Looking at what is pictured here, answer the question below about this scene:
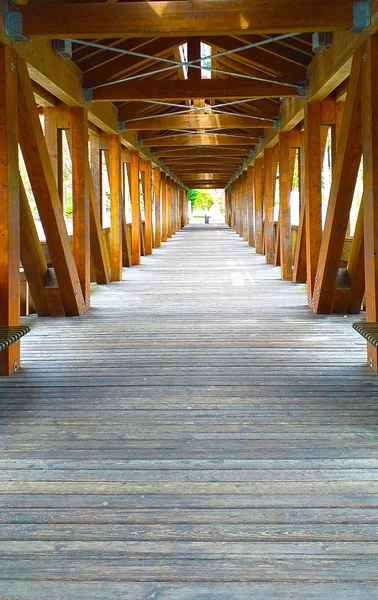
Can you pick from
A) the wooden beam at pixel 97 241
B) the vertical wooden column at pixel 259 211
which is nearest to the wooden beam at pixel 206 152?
the vertical wooden column at pixel 259 211

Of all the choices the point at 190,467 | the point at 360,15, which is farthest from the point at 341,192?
the point at 190,467

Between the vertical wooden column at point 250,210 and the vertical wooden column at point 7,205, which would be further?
the vertical wooden column at point 250,210

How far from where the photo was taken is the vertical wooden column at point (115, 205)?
10.8 metres

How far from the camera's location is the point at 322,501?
2.72 m

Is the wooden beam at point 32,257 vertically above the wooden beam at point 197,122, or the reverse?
the wooden beam at point 197,122

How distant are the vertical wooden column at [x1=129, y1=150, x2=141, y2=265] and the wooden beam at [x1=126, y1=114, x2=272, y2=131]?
2613 millimetres

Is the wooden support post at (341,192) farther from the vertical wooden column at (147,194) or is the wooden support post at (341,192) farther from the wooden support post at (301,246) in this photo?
the vertical wooden column at (147,194)

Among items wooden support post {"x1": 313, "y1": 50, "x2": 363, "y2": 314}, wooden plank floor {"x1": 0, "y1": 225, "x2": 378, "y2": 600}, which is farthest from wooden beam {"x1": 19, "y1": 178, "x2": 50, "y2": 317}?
wooden support post {"x1": 313, "y1": 50, "x2": 363, "y2": 314}

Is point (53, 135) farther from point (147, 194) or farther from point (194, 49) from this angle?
point (147, 194)

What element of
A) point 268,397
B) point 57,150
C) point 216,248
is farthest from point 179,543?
point 216,248

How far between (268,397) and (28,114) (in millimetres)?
3028

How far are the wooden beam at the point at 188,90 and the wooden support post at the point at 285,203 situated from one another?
8.17 feet

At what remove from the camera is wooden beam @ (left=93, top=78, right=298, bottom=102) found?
7.93m

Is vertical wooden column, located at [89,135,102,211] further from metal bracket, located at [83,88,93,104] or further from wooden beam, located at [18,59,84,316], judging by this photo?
wooden beam, located at [18,59,84,316]
